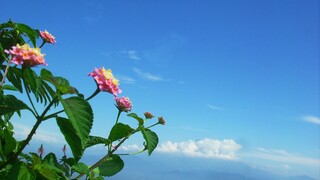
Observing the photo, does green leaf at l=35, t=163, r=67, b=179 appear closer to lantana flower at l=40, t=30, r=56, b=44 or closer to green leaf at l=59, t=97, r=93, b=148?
green leaf at l=59, t=97, r=93, b=148

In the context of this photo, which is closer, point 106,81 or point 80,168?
point 106,81

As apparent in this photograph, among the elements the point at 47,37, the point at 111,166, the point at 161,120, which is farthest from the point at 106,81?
the point at 161,120

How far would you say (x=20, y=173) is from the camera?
2.59m

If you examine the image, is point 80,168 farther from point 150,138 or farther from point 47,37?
point 47,37

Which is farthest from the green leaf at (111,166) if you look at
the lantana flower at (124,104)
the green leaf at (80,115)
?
the green leaf at (80,115)

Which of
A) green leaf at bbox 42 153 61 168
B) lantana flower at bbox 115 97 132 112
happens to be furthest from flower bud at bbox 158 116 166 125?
green leaf at bbox 42 153 61 168

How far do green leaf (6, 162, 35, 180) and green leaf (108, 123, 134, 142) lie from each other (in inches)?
53.3

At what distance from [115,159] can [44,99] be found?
4.11 feet

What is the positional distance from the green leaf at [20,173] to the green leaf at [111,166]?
1458mm

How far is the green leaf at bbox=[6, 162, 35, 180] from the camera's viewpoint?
2554mm

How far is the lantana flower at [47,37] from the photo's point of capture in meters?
4.57

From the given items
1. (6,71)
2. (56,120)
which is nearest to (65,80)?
(56,120)

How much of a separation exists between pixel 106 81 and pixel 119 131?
1.32 meters

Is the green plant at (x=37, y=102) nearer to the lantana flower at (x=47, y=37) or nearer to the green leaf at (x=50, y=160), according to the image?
the green leaf at (x=50, y=160)
